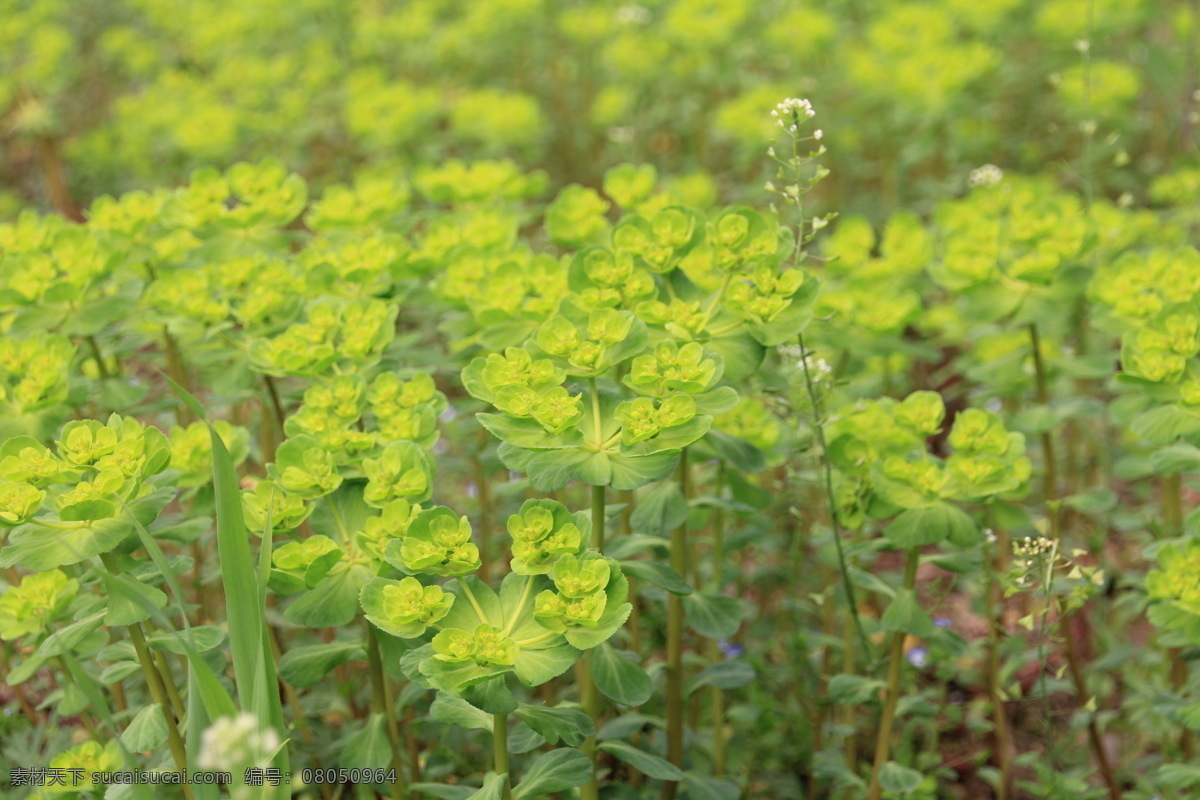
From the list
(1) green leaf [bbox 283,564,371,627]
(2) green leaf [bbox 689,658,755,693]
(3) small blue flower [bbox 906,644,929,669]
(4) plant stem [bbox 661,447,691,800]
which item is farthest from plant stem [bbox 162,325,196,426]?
(3) small blue flower [bbox 906,644,929,669]

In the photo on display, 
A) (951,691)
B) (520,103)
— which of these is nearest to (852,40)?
(520,103)

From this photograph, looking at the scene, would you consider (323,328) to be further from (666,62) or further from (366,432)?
(666,62)

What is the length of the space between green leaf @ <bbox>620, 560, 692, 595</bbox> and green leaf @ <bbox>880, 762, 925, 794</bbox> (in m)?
0.54

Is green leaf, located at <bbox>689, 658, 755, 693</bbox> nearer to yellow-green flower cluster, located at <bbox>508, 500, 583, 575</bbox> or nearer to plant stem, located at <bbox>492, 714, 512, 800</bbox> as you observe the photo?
plant stem, located at <bbox>492, 714, 512, 800</bbox>

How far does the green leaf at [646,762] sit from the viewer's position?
1655 mm

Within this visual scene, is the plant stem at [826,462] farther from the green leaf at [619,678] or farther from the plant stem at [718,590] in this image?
the green leaf at [619,678]

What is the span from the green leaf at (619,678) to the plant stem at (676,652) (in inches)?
10.3

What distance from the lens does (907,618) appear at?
1.83m

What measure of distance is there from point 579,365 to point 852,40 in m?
3.90

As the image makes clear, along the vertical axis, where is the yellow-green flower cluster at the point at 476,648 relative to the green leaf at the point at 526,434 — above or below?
below

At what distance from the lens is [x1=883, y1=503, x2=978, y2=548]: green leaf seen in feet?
5.74

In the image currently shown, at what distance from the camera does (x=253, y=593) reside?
1.47m

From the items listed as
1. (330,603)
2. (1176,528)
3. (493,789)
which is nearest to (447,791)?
(493,789)

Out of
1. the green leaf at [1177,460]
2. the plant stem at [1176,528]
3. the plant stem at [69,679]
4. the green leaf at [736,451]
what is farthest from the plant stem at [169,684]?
the plant stem at [1176,528]
